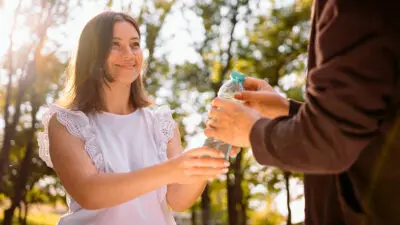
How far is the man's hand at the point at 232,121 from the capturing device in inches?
74.6

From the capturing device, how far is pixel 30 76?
14828 millimetres

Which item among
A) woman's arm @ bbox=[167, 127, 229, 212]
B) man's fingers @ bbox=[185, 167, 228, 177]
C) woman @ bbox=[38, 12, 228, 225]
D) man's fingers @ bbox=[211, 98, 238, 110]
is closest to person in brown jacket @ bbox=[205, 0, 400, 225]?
man's fingers @ bbox=[211, 98, 238, 110]

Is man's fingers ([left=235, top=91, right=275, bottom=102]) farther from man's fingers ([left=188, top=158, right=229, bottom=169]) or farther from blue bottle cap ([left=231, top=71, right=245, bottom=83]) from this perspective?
man's fingers ([left=188, top=158, right=229, bottom=169])

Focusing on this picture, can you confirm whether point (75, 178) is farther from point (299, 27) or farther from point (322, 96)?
point (299, 27)

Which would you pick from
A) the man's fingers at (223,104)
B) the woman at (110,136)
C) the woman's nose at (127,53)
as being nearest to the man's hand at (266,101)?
the man's fingers at (223,104)

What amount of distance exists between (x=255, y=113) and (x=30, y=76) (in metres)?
13.8

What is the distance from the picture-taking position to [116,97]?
361 centimetres

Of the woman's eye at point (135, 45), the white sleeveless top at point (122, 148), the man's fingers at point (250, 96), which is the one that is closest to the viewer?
the man's fingers at point (250, 96)

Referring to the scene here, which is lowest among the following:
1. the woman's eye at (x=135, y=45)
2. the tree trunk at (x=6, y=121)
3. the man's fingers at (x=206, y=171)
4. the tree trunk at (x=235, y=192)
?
the tree trunk at (x=235, y=192)

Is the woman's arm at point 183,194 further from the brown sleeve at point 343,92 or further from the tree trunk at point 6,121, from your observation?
the tree trunk at point 6,121

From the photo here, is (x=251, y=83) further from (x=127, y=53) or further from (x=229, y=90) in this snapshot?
(x=127, y=53)

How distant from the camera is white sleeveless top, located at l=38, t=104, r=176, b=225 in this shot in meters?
3.22

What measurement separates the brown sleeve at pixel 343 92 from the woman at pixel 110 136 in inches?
54.0

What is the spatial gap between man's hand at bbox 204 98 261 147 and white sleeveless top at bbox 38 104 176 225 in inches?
52.8
